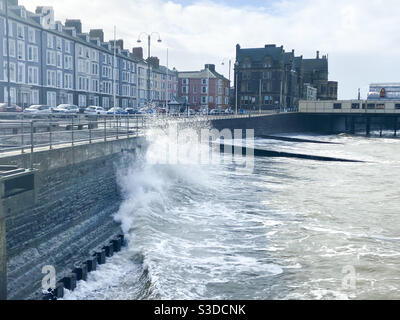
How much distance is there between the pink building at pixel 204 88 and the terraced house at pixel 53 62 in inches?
1000

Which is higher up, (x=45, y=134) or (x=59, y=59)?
(x=59, y=59)

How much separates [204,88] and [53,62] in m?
46.0

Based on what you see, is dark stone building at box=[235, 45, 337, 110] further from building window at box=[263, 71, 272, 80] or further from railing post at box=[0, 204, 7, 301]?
railing post at box=[0, 204, 7, 301]

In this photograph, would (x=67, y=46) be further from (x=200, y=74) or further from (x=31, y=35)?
(x=200, y=74)

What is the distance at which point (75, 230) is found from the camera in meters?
14.3

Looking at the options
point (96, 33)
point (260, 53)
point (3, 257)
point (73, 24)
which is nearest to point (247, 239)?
point (3, 257)

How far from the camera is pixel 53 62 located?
53594mm

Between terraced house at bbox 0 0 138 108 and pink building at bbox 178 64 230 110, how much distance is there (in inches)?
1000

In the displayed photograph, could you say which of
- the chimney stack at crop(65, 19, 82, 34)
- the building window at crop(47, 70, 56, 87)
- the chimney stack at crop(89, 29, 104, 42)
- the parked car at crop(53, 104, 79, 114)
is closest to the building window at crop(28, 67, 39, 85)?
the building window at crop(47, 70, 56, 87)

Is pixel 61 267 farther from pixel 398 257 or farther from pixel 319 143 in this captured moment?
pixel 319 143

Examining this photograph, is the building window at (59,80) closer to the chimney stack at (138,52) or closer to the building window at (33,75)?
the building window at (33,75)

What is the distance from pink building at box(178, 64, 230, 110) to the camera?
94188mm

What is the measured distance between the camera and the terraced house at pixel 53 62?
46438 mm
